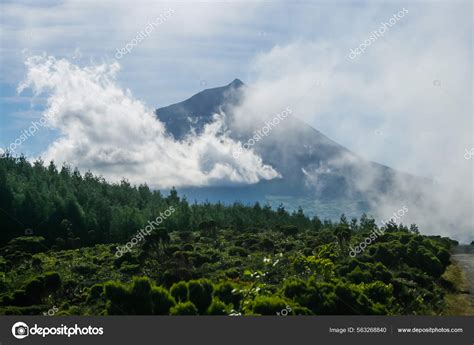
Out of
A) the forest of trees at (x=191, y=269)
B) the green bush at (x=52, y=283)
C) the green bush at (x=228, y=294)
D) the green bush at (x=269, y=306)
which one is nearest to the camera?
the green bush at (x=269, y=306)

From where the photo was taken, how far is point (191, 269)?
134 ft

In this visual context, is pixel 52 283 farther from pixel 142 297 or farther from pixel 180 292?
pixel 180 292

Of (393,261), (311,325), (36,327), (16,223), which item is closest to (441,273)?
(393,261)

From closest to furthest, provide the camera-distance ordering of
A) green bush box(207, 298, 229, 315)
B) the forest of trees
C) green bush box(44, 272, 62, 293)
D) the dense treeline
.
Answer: green bush box(207, 298, 229, 315) → the forest of trees → green bush box(44, 272, 62, 293) → the dense treeline

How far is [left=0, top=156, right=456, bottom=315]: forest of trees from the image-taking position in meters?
23.0

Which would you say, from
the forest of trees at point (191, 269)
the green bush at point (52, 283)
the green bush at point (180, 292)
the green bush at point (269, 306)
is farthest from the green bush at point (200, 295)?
the green bush at point (52, 283)

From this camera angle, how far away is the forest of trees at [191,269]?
22953 millimetres

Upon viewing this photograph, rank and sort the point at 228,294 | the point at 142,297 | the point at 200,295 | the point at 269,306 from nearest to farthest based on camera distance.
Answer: the point at 269,306, the point at 142,297, the point at 200,295, the point at 228,294

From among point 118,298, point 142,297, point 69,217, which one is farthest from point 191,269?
point 69,217

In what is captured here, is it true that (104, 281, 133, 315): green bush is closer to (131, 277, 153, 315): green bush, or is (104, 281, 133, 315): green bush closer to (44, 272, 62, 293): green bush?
(131, 277, 153, 315): green bush

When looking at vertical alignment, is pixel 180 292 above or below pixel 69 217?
below

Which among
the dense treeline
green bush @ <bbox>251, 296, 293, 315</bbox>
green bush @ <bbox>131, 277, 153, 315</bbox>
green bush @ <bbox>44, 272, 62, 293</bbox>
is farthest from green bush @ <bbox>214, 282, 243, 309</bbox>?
the dense treeline

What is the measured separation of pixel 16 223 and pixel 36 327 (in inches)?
2602

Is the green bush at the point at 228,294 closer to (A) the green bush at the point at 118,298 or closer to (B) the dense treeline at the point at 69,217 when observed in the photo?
(A) the green bush at the point at 118,298
